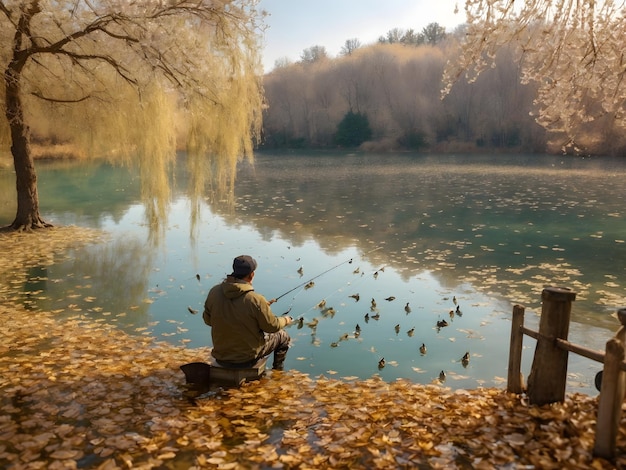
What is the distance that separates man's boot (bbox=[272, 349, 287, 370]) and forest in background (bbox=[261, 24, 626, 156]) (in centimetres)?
5780

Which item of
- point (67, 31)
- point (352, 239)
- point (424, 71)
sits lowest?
point (352, 239)

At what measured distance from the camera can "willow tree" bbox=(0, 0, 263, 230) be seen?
13.4 meters

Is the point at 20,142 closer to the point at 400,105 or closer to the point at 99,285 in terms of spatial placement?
the point at 99,285

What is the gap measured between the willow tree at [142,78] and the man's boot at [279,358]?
8.88 m

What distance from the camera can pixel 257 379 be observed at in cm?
622

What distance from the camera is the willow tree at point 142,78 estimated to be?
43.9 feet

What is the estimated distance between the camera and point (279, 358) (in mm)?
6926

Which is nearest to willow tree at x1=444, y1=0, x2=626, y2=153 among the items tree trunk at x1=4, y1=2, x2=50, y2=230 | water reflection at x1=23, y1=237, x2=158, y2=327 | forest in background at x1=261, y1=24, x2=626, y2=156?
water reflection at x1=23, y1=237, x2=158, y2=327

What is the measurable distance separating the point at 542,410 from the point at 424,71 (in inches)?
3091

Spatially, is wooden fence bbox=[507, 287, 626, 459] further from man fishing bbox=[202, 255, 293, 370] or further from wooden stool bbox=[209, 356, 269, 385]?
wooden stool bbox=[209, 356, 269, 385]

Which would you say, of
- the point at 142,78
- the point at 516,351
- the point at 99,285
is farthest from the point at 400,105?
the point at 516,351

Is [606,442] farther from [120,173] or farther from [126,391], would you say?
[120,173]

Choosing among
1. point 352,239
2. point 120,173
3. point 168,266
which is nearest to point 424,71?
point 120,173

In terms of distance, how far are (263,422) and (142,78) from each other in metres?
11.8
